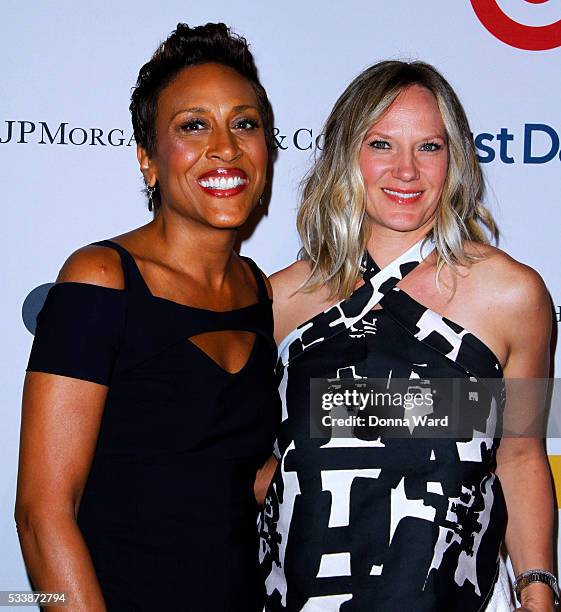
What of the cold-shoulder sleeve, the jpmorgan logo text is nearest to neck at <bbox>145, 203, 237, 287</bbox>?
the cold-shoulder sleeve

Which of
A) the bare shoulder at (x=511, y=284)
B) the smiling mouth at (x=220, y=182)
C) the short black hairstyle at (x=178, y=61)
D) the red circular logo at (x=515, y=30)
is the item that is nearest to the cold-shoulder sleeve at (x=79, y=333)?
the smiling mouth at (x=220, y=182)

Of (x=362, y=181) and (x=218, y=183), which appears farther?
A: (x=362, y=181)

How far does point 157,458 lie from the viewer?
1675 mm

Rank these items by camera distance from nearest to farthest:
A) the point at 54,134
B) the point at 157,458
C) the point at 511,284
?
the point at 157,458 < the point at 511,284 < the point at 54,134

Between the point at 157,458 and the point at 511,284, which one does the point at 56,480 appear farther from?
the point at 511,284

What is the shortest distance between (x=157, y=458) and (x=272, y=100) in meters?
1.16

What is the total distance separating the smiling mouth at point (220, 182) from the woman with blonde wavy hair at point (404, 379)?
1.21ft

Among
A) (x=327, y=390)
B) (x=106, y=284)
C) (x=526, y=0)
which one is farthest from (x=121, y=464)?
(x=526, y=0)

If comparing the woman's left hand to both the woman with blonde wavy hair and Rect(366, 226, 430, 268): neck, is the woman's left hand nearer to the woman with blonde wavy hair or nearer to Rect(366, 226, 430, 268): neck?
the woman with blonde wavy hair

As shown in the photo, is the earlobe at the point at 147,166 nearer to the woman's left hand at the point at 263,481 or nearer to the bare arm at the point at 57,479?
the bare arm at the point at 57,479

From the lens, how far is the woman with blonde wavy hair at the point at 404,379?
1.87 meters

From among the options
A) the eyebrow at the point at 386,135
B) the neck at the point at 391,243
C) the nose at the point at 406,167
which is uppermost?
the eyebrow at the point at 386,135

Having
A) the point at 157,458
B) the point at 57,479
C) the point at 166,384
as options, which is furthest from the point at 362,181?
the point at 57,479

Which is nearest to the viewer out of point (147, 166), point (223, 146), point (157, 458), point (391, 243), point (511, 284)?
point (157, 458)
